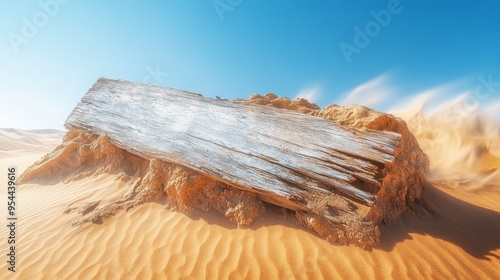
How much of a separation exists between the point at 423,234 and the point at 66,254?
4856mm

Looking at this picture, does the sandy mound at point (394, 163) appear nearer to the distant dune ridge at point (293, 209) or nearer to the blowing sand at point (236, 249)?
the distant dune ridge at point (293, 209)

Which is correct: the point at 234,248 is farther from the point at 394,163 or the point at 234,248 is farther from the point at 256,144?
the point at 394,163

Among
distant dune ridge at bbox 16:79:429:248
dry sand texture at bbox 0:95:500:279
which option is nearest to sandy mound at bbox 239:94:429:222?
distant dune ridge at bbox 16:79:429:248


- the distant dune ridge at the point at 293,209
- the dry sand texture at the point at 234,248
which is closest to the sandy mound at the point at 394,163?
the distant dune ridge at the point at 293,209

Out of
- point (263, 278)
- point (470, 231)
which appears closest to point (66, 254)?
point (263, 278)

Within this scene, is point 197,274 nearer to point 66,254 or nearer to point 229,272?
point 229,272

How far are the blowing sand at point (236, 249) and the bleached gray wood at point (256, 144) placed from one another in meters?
0.56

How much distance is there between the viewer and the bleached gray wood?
3434 millimetres

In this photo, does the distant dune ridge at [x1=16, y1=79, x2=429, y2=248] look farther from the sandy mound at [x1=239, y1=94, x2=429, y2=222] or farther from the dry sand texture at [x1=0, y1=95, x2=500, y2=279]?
the dry sand texture at [x1=0, y1=95, x2=500, y2=279]

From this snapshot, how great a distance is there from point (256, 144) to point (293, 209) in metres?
1.18

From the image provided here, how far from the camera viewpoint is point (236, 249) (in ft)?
10.0

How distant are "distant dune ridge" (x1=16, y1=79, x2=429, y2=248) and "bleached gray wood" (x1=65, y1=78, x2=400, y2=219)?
0.15 meters

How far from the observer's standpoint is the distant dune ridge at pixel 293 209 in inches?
126

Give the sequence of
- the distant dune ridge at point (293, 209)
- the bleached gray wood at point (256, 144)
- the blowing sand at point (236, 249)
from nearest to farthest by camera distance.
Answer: the blowing sand at point (236, 249), the distant dune ridge at point (293, 209), the bleached gray wood at point (256, 144)
